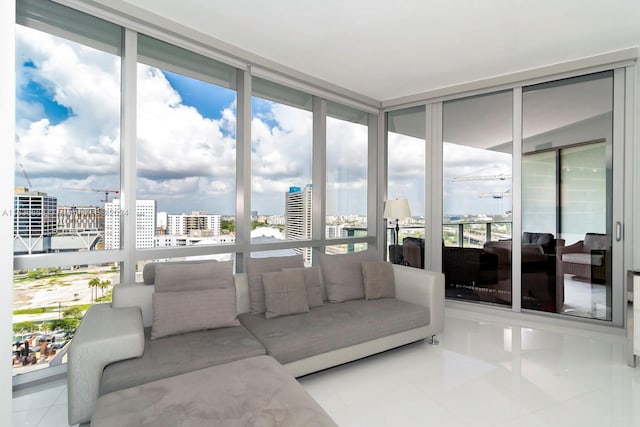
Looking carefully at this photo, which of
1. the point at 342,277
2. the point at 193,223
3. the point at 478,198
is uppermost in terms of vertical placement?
the point at 478,198

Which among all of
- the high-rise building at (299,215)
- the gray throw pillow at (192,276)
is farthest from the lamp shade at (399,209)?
the gray throw pillow at (192,276)

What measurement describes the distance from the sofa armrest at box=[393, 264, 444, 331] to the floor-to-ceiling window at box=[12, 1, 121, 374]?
265 cm

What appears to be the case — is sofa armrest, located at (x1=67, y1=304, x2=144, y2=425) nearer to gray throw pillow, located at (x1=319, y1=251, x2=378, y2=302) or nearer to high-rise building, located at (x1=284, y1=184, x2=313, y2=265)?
gray throw pillow, located at (x1=319, y1=251, x2=378, y2=302)

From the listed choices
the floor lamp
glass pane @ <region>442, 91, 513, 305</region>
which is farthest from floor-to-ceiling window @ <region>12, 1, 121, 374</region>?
glass pane @ <region>442, 91, 513, 305</region>

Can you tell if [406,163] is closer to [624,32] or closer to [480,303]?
[480,303]

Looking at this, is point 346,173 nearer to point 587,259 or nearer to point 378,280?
point 378,280

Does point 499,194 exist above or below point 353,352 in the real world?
above

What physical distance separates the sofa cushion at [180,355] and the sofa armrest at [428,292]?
1.66 metres

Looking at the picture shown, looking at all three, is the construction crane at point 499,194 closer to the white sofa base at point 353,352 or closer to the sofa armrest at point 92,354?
the white sofa base at point 353,352

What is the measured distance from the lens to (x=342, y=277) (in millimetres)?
3242

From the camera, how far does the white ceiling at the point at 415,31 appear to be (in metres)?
2.56

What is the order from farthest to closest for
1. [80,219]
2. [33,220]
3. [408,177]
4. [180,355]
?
1. [408,177]
2. [80,219]
3. [33,220]
4. [180,355]

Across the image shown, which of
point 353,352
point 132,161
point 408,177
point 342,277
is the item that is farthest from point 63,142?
point 408,177

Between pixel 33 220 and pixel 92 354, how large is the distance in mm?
1249
